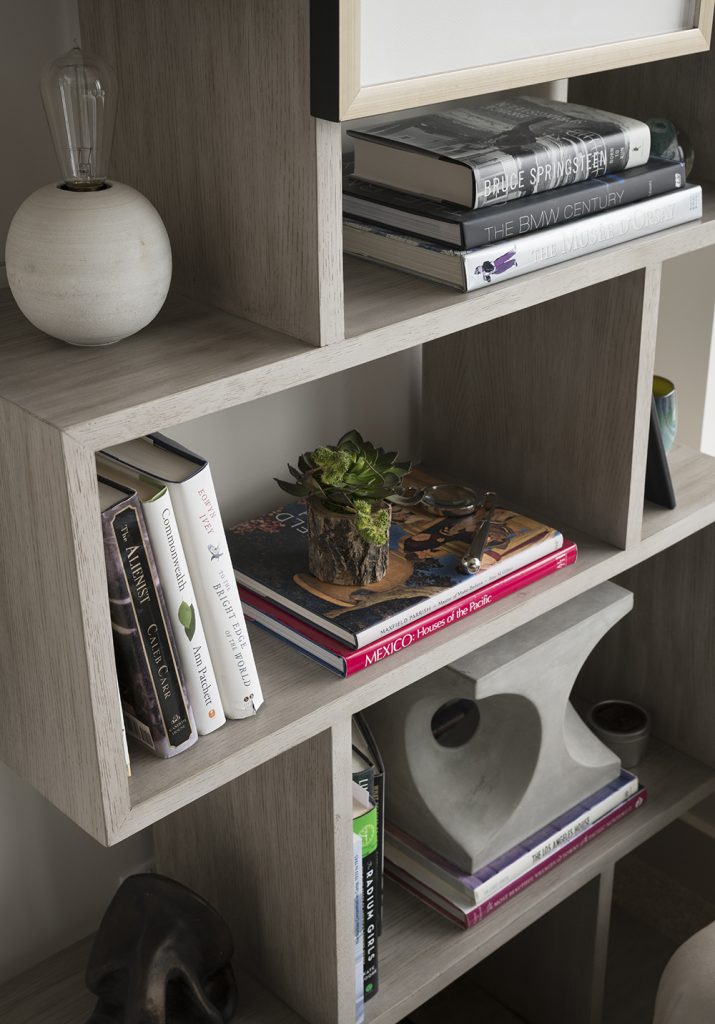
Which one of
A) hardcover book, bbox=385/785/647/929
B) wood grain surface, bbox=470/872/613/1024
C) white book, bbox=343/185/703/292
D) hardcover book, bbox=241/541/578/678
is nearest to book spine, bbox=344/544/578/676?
hardcover book, bbox=241/541/578/678

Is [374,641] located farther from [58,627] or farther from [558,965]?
[558,965]

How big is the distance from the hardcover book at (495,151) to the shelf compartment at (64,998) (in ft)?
2.81

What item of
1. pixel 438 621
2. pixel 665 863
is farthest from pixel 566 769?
pixel 665 863

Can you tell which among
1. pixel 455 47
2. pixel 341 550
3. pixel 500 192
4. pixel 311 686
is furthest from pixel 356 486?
pixel 455 47

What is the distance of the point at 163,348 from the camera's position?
0.89m

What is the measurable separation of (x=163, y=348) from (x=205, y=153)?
163mm

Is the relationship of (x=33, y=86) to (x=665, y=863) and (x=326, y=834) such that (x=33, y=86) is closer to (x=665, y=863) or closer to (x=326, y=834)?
(x=326, y=834)

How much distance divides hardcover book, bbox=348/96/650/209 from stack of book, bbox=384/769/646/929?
786 mm

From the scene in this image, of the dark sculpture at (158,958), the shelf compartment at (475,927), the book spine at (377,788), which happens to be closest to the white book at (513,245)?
the book spine at (377,788)

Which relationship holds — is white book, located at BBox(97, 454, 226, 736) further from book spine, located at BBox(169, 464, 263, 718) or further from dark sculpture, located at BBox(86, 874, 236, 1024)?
dark sculpture, located at BBox(86, 874, 236, 1024)

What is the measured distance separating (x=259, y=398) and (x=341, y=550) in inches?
7.2

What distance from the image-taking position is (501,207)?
1012 mm

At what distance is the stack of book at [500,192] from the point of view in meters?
1.00

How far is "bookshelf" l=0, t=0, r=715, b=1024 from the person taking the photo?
840 millimetres
